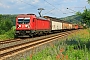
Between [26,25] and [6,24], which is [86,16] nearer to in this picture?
[26,25]

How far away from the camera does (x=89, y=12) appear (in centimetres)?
1238

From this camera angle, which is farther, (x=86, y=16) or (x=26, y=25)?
(x=26, y=25)

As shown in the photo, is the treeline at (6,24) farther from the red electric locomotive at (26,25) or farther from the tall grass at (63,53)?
the tall grass at (63,53)

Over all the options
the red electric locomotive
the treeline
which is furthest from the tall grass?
the treeline

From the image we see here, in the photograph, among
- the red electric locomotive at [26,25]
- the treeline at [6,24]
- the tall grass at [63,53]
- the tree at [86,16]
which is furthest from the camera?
the treeline at [6,24]

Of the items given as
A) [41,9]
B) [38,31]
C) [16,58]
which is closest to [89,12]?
[16,58]

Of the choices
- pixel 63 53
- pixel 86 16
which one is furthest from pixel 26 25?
pixel 63 53

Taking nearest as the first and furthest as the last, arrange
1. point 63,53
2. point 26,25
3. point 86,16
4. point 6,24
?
point 63,53, point 86,16, point 26,25, point 6,24

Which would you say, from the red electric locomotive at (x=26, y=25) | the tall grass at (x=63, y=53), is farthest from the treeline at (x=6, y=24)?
the tall grass at (x=63, y=53)

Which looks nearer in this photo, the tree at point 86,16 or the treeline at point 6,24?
the tree at point 86,16

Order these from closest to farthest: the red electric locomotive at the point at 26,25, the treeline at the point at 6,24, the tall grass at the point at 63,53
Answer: the tall grass at the point at 63,53 → the red electric locomotive at the point at 26,25 → the treeline at the point at 6,24

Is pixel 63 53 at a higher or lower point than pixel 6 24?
lower

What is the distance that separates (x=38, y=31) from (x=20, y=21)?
10.7ft

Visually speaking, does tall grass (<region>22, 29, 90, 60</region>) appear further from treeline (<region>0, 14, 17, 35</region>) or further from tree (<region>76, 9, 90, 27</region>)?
treeline (<region>0, 14, 17, 35</region>)
